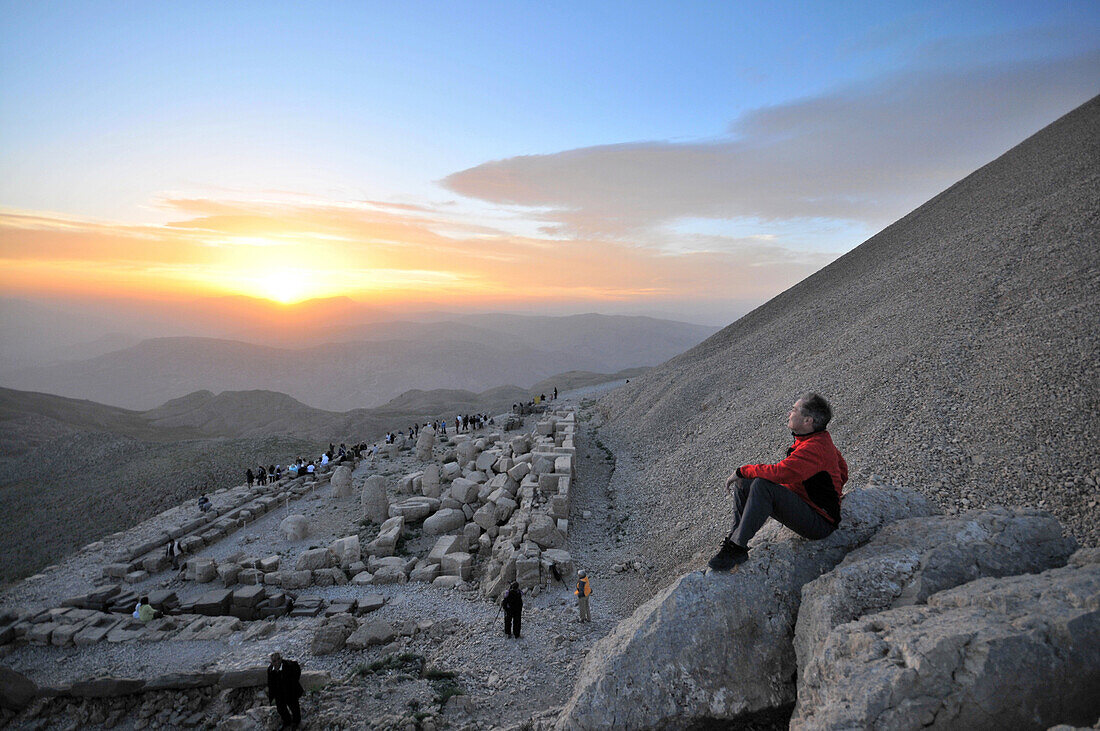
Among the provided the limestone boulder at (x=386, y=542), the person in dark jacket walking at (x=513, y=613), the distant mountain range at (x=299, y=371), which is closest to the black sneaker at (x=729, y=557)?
the person in dark jacket walking at (x=513, y=613)

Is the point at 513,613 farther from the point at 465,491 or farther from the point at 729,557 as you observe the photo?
the point at 465,491

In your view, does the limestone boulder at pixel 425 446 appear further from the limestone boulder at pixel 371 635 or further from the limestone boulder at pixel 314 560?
the limestone boulder at pixel 371 635

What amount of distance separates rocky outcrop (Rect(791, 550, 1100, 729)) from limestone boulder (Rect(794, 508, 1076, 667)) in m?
0.29

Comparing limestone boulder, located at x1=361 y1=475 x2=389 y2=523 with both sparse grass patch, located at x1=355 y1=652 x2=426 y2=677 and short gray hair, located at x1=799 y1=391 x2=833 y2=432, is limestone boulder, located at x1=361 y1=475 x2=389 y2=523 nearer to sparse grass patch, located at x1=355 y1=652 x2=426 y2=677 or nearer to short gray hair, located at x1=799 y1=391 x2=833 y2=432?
sparse grass patch, located at x1=355 y1=652 x2=426 y2=677

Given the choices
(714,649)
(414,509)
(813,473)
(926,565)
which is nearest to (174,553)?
(414,509)

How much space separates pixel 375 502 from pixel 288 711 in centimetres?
950

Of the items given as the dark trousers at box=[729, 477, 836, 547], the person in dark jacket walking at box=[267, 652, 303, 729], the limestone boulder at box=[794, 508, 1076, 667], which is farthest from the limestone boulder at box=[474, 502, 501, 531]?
the limestone boulder at box=[794, 508, 1076, 667]

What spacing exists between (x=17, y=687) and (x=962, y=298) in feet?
73.3

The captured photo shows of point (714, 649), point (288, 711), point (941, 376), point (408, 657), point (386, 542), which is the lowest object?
point (386, 542)

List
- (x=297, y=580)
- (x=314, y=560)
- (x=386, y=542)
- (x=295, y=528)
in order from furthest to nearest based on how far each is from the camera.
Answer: (x=295, y=528)
(x=386, y=542)
(x=314, y=560)
(x=297, y=580)

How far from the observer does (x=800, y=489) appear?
170 inches

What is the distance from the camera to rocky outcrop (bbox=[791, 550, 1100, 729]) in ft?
8.48

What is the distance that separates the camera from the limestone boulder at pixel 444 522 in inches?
568

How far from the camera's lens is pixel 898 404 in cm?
1030
